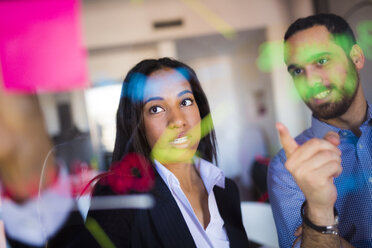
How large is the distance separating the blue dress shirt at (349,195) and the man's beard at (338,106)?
0.03 metres

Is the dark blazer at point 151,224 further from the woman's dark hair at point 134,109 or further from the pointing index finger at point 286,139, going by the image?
the pointing index finger at point 286,139

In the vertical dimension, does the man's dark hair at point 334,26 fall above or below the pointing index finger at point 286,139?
above

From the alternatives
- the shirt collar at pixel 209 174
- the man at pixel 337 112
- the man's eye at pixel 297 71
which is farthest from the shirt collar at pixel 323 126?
the shirt collar at pixel 209 174

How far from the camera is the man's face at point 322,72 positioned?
475mm

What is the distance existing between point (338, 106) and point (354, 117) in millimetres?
60

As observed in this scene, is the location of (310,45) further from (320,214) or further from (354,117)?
(320,214)

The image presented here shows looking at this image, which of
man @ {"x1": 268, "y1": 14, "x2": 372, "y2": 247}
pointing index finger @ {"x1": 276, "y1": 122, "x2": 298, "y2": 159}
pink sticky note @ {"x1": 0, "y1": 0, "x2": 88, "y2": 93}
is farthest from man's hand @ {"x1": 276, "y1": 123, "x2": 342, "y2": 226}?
pink sticky note @ {"x1": 0, "y1": 0, "x2": 88, "y2": 93}

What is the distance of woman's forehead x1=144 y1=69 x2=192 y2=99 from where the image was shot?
1.57 ft

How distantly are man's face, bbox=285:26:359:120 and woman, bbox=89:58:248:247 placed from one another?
0.66 ft

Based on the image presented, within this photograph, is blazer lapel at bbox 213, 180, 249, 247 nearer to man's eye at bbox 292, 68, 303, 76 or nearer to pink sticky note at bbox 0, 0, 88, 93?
man's eye at bbox 292, 68, 303, 76

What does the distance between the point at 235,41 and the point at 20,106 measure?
3.65ft

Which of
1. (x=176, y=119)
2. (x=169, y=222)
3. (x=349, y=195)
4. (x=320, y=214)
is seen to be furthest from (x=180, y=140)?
(x=349, y=195)

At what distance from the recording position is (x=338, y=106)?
497 millimetres

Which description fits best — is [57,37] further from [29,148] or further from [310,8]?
[310,8]
